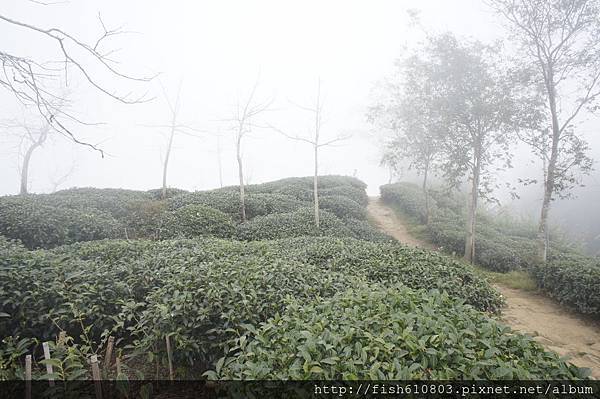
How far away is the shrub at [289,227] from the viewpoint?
40.9 feet

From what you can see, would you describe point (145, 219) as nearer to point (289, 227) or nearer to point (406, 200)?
point (289, 227)

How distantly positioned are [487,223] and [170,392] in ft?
67.0

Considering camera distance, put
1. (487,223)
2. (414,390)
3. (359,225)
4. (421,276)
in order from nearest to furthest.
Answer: (414,390), (421,276), (359,225), (487,223)

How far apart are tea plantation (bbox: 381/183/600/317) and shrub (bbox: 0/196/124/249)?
1392 centimetres

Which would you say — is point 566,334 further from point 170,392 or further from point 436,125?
point 436,125

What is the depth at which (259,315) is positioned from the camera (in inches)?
172

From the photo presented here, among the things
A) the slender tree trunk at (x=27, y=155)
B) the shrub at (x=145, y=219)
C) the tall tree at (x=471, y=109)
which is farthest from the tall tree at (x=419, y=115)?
the slender tree trunk at (x=27, y=155)

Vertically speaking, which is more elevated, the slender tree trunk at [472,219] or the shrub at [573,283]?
the slender tree trunk at [472,219]

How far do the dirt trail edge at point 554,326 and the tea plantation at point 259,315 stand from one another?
29.0 inches

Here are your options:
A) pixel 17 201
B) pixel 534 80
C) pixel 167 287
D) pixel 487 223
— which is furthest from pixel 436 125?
pixel 17 201

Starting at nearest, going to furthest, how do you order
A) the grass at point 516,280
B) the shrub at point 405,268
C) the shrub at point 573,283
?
1. the shrub at point 405,268
2. the shrub at point 573,283
3. the grass at point 516,280

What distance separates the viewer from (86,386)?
3832 mm

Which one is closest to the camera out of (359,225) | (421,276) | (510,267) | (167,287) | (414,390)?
(414,390)

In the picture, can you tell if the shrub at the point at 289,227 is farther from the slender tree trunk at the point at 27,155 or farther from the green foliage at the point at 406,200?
the slender tree trunk at the point at 27,155
